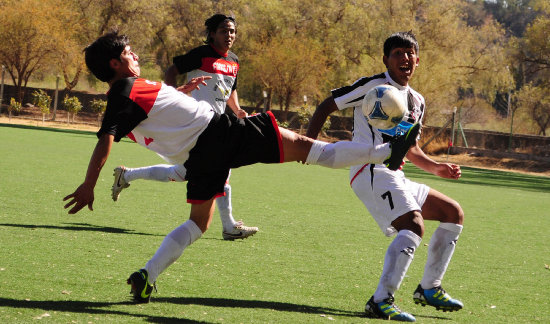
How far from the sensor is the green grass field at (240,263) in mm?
4477

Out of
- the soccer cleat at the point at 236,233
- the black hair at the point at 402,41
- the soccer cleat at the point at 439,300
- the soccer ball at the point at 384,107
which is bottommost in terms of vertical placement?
the soccer cleat at the point at 236,233

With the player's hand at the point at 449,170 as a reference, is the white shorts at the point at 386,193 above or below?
below

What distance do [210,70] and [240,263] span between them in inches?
85.3

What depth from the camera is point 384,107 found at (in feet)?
15.3

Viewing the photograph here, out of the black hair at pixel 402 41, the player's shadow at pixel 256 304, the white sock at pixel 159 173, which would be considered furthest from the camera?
the white sock at pixel 159 173

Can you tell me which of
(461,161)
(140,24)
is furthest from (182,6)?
(461,161)

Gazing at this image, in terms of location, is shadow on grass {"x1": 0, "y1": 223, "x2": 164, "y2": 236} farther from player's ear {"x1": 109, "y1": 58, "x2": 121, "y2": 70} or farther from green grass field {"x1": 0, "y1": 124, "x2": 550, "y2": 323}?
player's ear {"x1": 109, "y1": 58, "x2": 121, "y2": 70}

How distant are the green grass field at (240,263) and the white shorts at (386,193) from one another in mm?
664

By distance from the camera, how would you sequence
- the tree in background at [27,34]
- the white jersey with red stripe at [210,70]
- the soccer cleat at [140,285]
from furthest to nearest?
the tree in background at [27,34] < the white jersey with red stripe at [210,70] < the soccer cleat at [140,285]

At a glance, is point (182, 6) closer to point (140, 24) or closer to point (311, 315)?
point (140, 24)

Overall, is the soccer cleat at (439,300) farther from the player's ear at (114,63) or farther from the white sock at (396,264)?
the player's ear at (114,63)

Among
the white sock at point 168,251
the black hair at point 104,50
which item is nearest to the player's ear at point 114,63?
the black hair at point 104,50

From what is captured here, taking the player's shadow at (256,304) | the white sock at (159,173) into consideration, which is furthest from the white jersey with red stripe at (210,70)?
the player's shadow at (256,304)

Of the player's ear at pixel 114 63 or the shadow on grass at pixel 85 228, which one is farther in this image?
the shadow on grass at pixel 85 228
